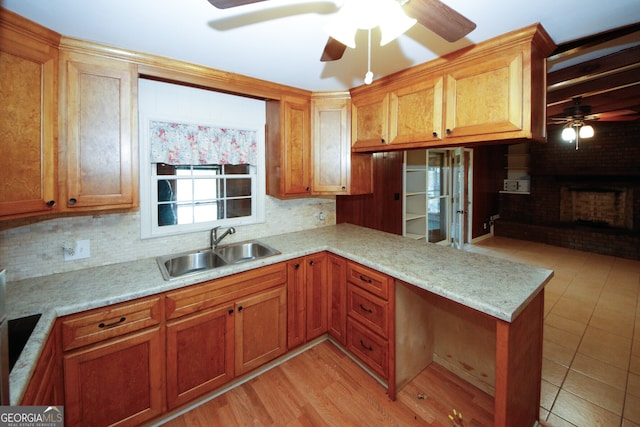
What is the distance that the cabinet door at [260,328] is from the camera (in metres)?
1.92

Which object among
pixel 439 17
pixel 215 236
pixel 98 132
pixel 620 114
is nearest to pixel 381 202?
pixel 215 236

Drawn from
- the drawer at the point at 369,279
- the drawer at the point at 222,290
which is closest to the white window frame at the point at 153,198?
the drawer at the point at 222,290

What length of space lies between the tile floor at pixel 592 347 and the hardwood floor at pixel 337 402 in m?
0.52

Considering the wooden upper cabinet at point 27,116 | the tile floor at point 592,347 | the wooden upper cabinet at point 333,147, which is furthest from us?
the wooden upper cabinet at point 333,147

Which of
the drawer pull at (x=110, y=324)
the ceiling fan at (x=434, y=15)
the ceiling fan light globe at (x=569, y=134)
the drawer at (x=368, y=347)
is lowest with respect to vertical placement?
the drawer at (x=368, y=347)

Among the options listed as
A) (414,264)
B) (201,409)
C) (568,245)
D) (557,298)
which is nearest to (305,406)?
(201,409)

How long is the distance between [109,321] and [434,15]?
2088 mm

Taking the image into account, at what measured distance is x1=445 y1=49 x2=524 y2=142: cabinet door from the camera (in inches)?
60.6

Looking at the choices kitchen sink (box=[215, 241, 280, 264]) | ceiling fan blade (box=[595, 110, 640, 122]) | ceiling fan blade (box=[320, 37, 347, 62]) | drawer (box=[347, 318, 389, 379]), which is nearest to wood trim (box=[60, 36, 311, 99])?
ceiling fan blade (box=[320, 37, 347, 62])

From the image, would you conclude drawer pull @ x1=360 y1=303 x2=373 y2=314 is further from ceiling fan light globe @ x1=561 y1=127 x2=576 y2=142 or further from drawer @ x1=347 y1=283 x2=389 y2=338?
ceiling fan light globe @ x1=561 y1=127 x2=576 y2=142

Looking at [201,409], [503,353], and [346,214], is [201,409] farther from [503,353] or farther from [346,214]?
[346,214]

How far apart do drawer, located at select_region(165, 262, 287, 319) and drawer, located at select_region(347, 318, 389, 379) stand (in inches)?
26.5

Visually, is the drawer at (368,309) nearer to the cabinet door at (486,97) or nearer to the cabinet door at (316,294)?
the cabinet door at (316,294)

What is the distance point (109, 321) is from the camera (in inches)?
56.9
